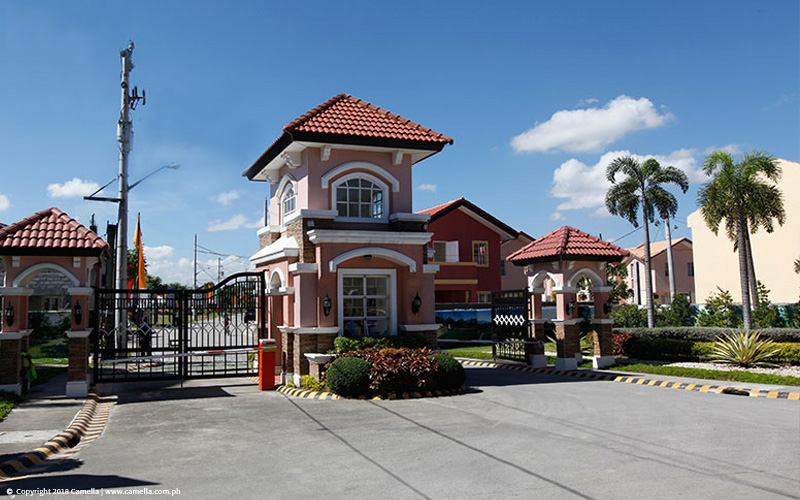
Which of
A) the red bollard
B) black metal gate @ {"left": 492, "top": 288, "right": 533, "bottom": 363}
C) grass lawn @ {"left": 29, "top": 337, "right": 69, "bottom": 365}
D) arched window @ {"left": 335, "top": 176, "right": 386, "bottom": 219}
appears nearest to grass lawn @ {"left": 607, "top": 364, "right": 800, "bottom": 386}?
black metal gate @ {"left": 492, "top": 288, "right": 533, "bottom": 363}

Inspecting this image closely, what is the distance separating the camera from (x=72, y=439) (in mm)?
10078

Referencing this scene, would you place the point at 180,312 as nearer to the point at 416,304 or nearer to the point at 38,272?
the point at 38,272

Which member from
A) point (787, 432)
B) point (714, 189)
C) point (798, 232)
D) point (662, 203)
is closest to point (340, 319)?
point (787, 432)

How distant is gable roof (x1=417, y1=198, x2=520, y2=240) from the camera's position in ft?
130

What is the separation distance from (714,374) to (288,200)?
12.8 metres

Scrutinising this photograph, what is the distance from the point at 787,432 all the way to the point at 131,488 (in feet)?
32.1

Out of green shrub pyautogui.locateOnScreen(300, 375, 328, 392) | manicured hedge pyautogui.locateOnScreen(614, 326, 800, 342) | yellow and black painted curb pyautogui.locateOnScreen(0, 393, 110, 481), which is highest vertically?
manicured hedge pyautogui.locateOnScreen(614, 326, 800, 342)

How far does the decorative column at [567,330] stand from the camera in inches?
738

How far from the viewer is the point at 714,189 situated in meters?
24.5

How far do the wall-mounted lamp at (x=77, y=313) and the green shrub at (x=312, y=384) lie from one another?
5465 millimetres

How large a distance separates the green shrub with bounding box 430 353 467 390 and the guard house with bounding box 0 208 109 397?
27.4 feet

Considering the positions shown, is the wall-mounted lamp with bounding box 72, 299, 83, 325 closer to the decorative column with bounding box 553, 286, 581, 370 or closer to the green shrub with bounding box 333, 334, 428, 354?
the green shrub with bounding box 333, 334, 428, 354

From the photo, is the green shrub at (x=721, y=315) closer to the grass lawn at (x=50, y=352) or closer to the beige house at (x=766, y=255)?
the beige house at (x=766, y=255)

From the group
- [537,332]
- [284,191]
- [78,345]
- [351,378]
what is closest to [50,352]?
[78,345]
